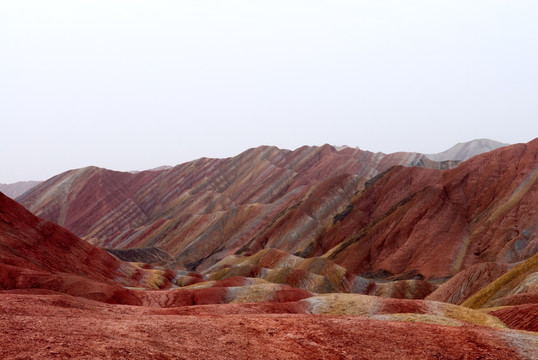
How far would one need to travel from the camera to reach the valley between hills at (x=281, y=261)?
56.1ft

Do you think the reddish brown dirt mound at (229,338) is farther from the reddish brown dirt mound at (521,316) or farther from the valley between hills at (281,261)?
the reddish brown dirt mound at (521,316)

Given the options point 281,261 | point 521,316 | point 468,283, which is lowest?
point 281,261

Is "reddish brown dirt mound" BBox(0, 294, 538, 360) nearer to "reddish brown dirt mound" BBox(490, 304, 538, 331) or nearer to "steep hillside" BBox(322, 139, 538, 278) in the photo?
"reddish brown dirt mound" BBox(490, 304, 538, 331)

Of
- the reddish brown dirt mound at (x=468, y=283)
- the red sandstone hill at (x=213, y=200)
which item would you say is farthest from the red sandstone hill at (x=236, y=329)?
the red sandstone hill at (x=213, y=200)

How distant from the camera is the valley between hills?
1709cm

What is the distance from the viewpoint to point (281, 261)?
74812 millimetres

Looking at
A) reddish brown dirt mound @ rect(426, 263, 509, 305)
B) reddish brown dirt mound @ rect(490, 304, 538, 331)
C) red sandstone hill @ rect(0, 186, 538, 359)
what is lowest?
reddish brown dirt mound @ rect(426, 263, 509, 305)

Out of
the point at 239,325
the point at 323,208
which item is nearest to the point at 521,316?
the point at 239,325

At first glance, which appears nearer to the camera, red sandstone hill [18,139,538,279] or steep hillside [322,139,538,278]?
steep hillside [322,139,538,278]

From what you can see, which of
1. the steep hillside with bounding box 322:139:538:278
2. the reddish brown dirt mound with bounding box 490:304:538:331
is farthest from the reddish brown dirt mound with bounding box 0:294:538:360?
the steep hillside with bounding box 322:139:538:278

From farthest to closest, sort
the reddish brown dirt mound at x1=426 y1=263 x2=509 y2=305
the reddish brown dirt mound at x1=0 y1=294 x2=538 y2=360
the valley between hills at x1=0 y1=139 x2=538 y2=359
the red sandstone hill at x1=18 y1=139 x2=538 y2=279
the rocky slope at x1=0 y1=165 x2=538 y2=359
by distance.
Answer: the red sandstone hill at x1=18 y1=139 x2=538 y2=279, the reddish brown dirt mound at x1=426 y1=263 x2=509 y2=305, the valley between hills at x1=0 y1=139 x2=538 y2=359, the rocky slope at x1=0 y1=165 x2=538 y2=359, the reddish brown dirt mound at x1=0 y1=294 x2=538 y2=360

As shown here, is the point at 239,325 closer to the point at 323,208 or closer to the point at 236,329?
the point at 236,329

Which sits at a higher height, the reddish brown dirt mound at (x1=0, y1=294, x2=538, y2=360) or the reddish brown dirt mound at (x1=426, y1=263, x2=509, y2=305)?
the reddish brown dirt mound at (x1=0, y1=294, x2=538, y2=360)

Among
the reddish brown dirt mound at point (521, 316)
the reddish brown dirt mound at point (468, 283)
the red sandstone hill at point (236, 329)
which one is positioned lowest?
the reddish brown dirt mound at point (468, 283)
